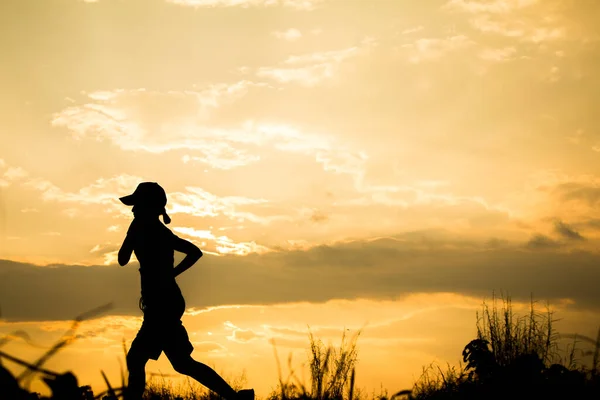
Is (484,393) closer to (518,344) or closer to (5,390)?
(5,390)

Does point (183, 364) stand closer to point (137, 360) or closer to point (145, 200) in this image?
point (137, 360)

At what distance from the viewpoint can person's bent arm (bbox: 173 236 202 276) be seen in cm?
670

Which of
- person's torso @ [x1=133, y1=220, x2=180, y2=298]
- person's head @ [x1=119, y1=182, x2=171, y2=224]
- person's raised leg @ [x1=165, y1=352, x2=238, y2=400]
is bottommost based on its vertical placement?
person's raised leg @ [x1=165, y1=352, x2=238, y2=400]

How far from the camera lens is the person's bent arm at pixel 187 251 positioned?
264 inches

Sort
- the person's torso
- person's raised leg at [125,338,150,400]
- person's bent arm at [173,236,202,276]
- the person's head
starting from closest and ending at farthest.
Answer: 1. person's raised leg at [125,338,150,400]
2. the person's torso
3. the person's head
4. person's bent arm at [173,236,202,276]

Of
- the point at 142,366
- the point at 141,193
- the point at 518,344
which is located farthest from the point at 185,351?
the point at 518,344

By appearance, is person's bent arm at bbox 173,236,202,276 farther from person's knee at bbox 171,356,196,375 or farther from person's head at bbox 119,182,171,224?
person's knee at bbox 171,356,196,375

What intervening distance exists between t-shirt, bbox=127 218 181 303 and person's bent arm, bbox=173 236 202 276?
0.09 m

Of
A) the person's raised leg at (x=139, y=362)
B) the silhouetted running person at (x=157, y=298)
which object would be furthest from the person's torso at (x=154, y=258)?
the person's raised leg at (x=139, y=362)

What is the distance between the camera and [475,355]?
Answer: 7.54 meters

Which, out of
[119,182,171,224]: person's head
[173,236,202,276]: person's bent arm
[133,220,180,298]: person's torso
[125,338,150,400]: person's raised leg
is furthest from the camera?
[173,236,202,276]: person's bent arm

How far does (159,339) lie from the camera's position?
6402 mm

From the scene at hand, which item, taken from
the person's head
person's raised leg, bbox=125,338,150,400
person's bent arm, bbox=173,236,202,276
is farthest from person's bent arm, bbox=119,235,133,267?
person's raised leg, bbox=125,338,150,400

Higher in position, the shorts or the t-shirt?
the t-shirt
